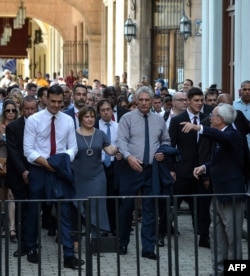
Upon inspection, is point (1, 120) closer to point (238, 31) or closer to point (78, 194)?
point (78, 194)

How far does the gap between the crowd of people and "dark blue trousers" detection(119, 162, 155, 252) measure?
1 centimetres

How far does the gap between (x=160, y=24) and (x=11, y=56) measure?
29168mm

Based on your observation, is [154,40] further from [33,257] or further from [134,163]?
[33,257]

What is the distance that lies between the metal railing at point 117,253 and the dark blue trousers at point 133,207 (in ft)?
0.55

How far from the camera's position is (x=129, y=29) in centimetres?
3048

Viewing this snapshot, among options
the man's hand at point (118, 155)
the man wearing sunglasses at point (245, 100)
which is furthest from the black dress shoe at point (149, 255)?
the man wearing sunglasses at point (245, 100)

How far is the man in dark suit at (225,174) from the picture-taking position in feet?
35.4

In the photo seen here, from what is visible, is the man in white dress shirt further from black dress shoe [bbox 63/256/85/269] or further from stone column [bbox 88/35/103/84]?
stone column [bbox 88/35/103/84]

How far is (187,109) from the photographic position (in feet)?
45.8

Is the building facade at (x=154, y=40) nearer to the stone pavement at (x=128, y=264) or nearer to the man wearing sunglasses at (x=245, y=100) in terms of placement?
the man wearing sunglasses at (x=245, y=100)

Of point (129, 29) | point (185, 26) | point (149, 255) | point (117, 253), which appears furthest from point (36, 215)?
point (129, 29)

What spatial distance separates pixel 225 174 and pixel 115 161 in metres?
2.96

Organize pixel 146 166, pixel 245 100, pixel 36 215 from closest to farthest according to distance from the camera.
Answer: pixel 36 215 < pixel 146 166 < pixel 245 100

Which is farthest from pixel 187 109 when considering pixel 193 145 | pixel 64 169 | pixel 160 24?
pixel 160 24
